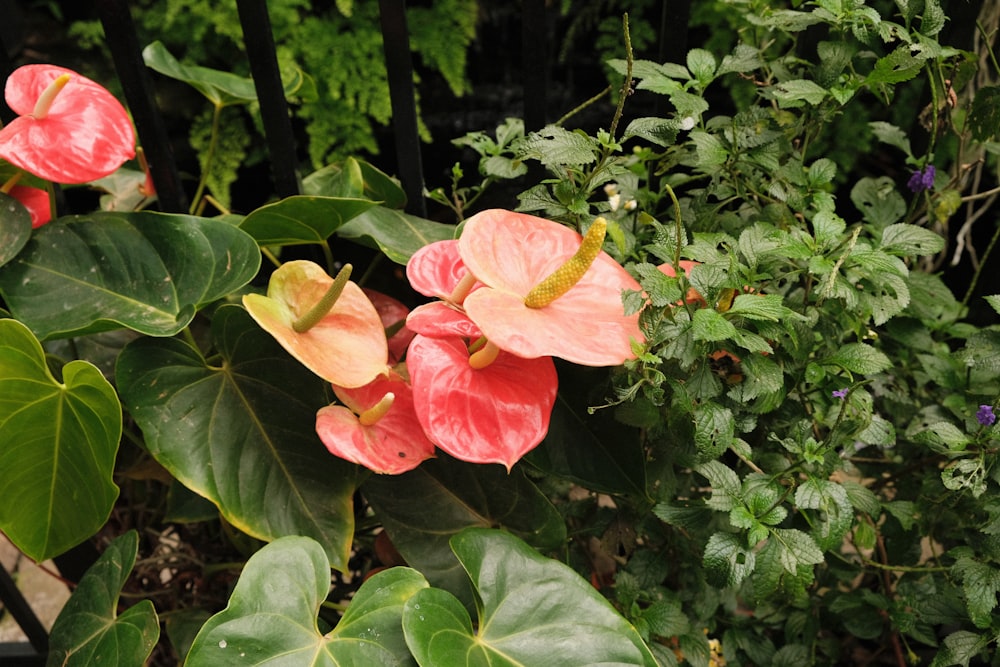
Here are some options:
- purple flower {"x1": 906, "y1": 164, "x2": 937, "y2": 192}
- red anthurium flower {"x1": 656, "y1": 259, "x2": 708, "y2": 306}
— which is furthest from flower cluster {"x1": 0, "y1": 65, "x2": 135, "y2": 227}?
purple flower {"x1": 906, "y1": 164, "x2": 937, "y2": 192}

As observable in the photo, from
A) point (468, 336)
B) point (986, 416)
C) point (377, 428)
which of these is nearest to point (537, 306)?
point (468, 336)

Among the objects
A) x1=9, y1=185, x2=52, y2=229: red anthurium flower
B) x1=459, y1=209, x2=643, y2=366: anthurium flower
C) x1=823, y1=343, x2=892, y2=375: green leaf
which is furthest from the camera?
x1=9, y1=185, x2=52, y2=229: red anthurium flower

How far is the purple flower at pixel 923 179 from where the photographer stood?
0.85 meters

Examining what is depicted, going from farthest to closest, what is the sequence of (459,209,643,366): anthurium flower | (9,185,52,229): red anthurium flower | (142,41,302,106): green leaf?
1. (142,41,302,106): green leaf
2. (9,185,52,229): red anthurium flower
3. (459,209,643,366): anthurium flower

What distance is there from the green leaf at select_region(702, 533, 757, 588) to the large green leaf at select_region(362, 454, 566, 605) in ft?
0.51

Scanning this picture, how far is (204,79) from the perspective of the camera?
0.99 metres

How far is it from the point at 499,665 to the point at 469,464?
0.76 feet

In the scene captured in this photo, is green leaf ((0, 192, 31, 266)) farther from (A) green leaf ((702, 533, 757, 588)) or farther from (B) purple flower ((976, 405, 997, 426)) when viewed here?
(B) purple flower ((976, 405, 997, 426))

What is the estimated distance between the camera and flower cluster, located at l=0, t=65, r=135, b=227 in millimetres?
735

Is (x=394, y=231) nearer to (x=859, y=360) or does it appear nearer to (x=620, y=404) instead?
(x=620, y=404)

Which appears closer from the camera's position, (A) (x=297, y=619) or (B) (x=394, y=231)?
(A) (x=297, y=619)

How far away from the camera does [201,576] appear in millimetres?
1083

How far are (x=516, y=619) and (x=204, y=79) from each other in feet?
2.42

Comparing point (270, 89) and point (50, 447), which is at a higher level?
point (270, 89)
